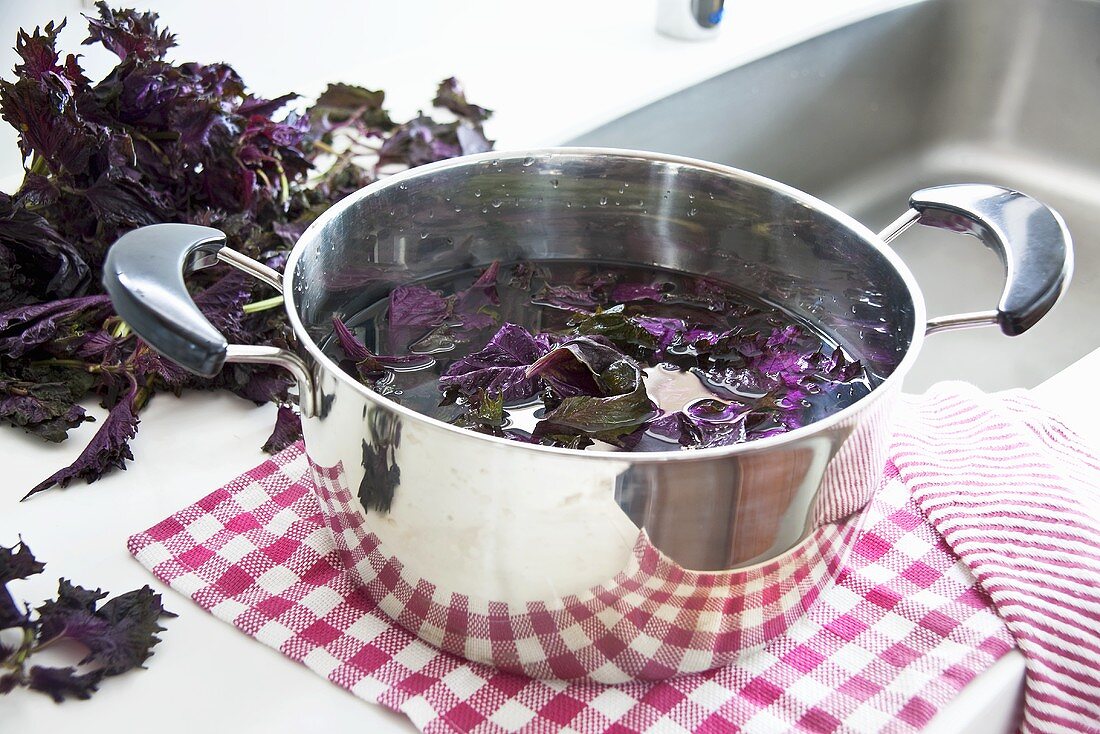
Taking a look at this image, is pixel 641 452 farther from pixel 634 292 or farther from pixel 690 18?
pixel 690 18

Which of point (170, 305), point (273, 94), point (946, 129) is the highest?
point (170, 305)

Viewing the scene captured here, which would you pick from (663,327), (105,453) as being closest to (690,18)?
(663,327)

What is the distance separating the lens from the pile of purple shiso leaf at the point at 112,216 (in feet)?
2.77

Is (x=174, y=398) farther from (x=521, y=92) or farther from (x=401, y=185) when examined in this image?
(x=521, y=92)

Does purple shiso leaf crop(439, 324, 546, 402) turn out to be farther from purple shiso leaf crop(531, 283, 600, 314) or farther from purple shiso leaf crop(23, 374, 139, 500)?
purple shiso leaf crop(23, 374, 139, 500)

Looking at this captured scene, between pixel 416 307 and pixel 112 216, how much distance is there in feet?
0.87

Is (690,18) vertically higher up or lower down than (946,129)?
higher up

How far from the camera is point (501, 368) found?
0.75 meters

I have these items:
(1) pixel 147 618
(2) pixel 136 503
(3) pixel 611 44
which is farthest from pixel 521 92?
(1) pixel 147 618

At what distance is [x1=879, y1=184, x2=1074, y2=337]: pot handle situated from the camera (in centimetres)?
67

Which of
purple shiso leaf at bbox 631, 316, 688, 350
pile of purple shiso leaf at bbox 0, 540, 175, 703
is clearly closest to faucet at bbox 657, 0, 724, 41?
purple shiso leaf at bbox 631, 316, 688, 350

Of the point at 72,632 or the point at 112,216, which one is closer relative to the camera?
the point at 72,632

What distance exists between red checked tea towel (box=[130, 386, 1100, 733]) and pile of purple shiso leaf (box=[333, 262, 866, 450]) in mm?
114

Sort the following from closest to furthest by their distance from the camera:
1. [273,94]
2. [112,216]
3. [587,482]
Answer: [587,482] → [112,216] → [273,94]
